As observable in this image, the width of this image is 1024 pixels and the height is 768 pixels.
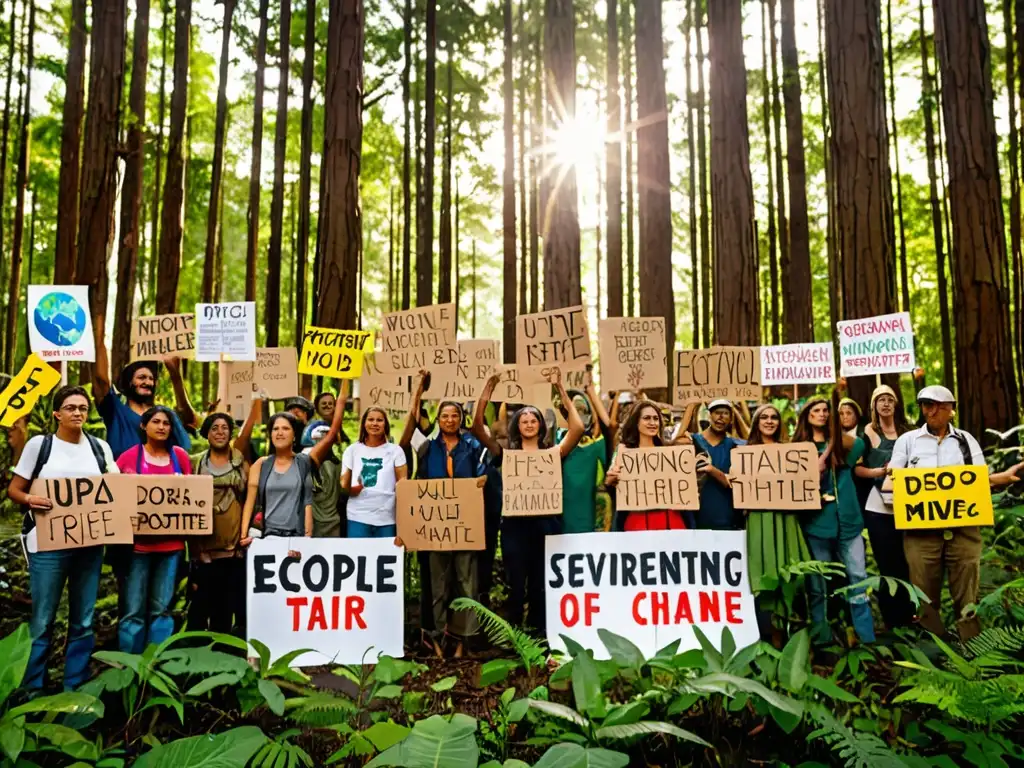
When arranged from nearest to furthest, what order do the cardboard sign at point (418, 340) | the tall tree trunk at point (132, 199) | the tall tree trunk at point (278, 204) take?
the cardboard sign at point (418, 340) → the tall tree trunk at point (132, 199) → the tall tree trunk at point (278, 204)

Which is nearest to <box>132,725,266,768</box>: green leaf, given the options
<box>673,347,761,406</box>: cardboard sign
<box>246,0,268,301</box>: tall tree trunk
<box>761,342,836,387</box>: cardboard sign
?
<box>673,347,761,406</box>: cardboard sign

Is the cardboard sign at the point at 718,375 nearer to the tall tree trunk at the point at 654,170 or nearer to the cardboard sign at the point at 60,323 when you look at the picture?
the cardboard sign at the point at 60,323

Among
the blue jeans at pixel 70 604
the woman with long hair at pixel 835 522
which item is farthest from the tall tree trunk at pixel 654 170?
the blue jeans at pixel 70 604

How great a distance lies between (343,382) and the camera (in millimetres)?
6414

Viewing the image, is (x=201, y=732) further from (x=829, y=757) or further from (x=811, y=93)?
(x=811, y=93)

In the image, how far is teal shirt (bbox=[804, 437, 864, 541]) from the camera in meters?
5.83

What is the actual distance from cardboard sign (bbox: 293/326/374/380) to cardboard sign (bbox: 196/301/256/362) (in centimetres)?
54

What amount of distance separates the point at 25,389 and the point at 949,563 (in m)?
6.62

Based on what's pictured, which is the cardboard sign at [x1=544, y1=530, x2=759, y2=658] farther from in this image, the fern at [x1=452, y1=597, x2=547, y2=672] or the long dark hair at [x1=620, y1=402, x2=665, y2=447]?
the long dark hair at [x1=620, y1=402, x2=665, y2=447]

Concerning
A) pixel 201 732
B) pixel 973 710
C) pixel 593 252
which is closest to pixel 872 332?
pixel 973 710

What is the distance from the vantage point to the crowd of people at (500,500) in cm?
557

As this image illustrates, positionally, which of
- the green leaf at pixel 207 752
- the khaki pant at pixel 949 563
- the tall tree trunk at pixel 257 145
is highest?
the tall tree trunk at pixel 257 145

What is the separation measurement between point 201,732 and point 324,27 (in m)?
16.2

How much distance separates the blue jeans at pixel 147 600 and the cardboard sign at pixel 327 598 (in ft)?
1.83
